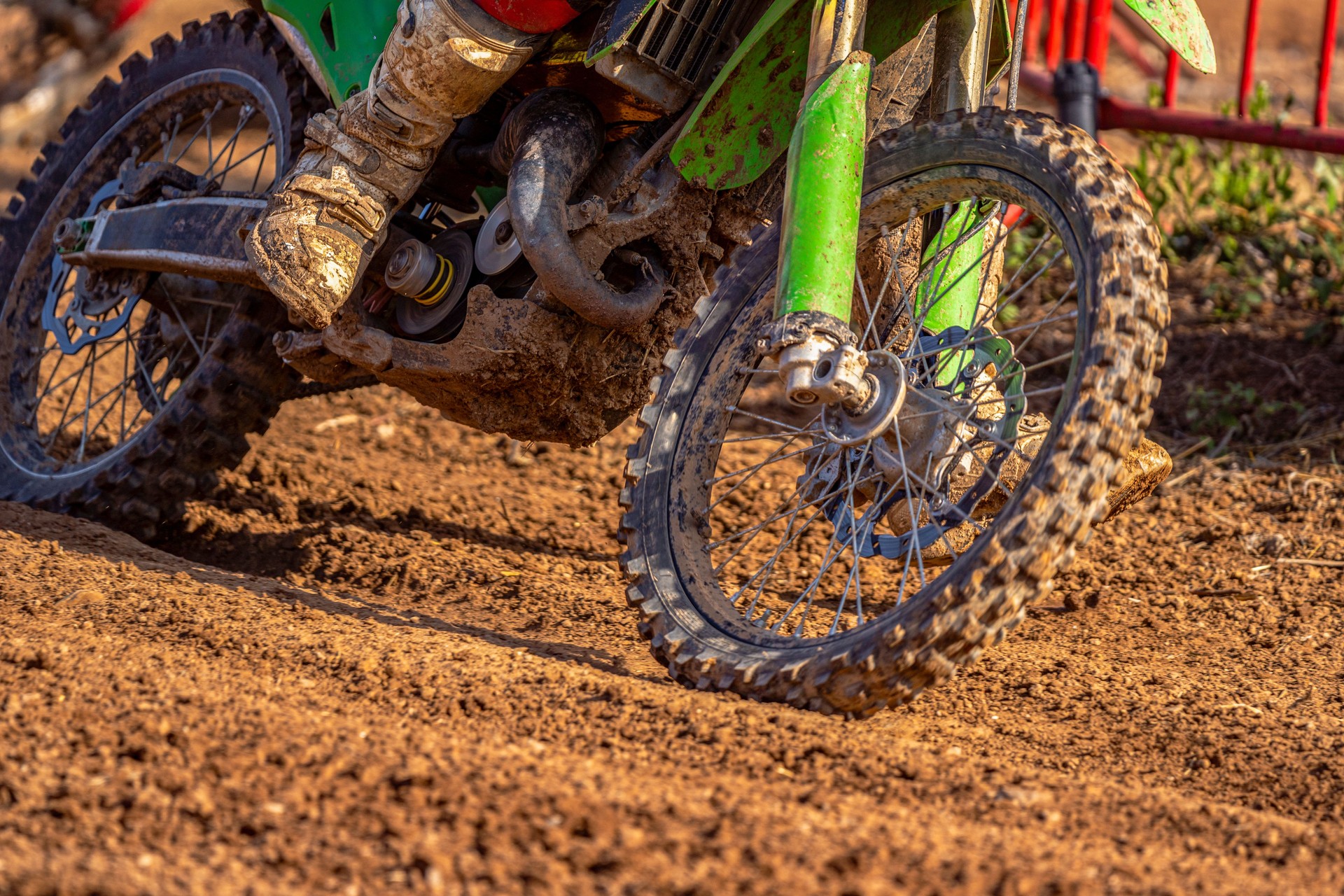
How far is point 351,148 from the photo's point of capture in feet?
8.30

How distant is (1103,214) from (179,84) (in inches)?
100

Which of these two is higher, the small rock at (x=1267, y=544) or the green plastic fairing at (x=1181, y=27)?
the green plastic fairing at (x=1181, y=27)

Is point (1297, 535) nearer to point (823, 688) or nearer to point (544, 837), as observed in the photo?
point (823, 688)

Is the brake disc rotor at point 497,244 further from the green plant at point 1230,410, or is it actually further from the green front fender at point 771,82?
the green plant at point 1230,410

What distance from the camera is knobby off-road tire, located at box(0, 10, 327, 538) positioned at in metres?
3.07

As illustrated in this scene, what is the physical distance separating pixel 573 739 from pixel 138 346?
2236mm

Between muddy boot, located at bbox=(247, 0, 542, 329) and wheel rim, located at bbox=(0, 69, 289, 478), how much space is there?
59 cm

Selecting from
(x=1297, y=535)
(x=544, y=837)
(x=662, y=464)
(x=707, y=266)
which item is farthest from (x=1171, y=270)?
(x=544, y=837)

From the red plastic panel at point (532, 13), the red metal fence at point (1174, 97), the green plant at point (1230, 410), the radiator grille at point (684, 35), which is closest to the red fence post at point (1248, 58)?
the red metal fence at point (1174, 97)

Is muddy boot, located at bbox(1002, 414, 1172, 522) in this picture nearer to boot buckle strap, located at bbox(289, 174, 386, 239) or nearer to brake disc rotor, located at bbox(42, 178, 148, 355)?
boot buckle strap, located at bbox(289, 174, 386, 239)

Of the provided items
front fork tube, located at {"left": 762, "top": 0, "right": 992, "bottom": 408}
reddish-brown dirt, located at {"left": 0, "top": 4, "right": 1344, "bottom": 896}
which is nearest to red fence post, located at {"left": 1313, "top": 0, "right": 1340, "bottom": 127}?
reddish-brown dirt, located at {"left": 0, "top": 4, "right": 1344, "bottom": 896}

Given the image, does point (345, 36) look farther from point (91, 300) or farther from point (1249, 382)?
point (1249, 382)

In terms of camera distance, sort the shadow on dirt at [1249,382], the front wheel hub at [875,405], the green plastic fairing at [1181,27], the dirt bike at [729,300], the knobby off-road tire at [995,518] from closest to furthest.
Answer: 1. the knobby off-road tire at [995,518]
2. the dirt bike at [729,300]
3. the front wheel hub at [875,405]
4. the green plastic fairing at [1181,27]
5. the shadow on dirt at [1249,382]

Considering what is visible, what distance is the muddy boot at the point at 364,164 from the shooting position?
2.42 metres
